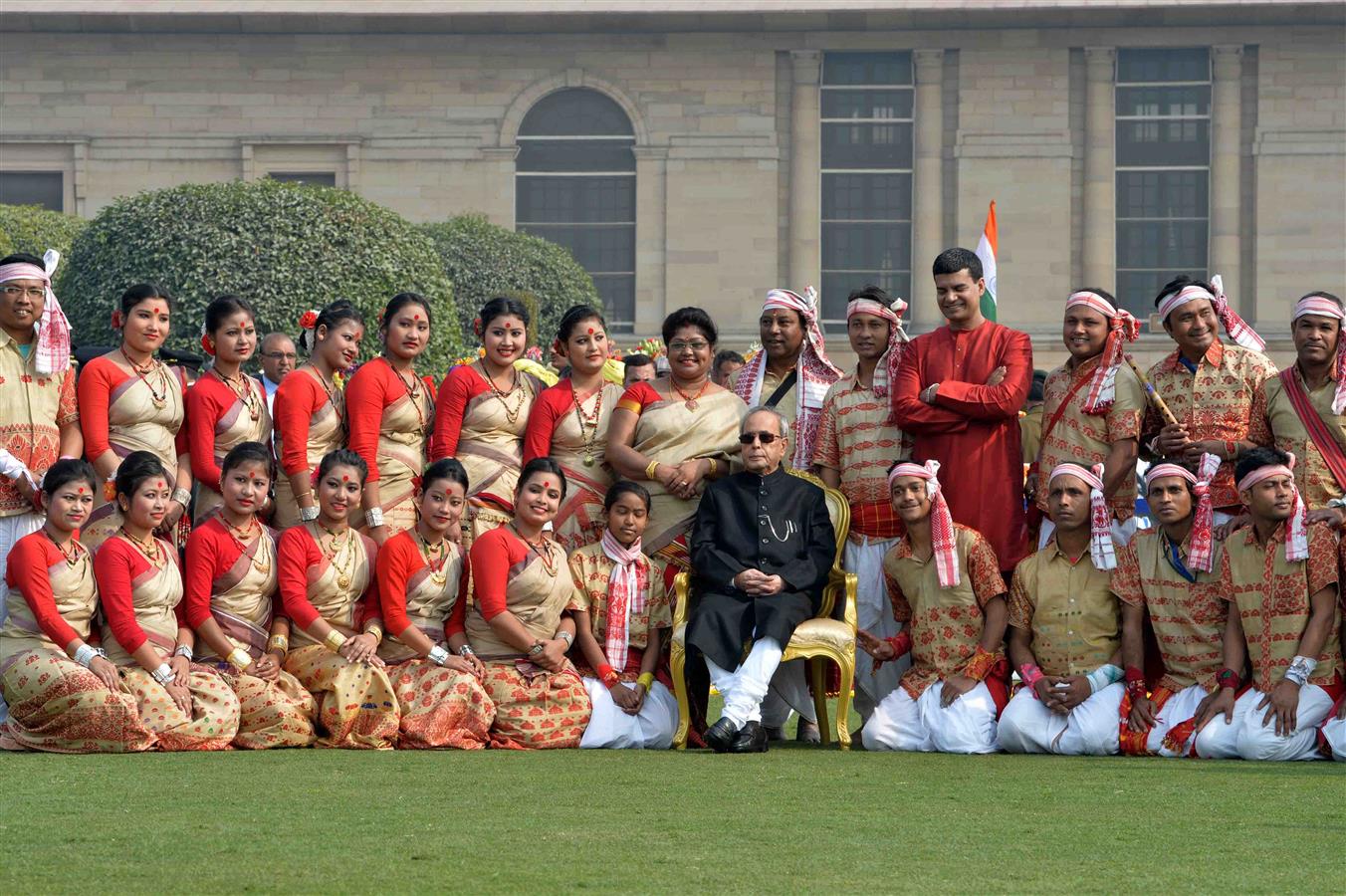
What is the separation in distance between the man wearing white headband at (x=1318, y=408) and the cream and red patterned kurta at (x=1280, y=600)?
0.26 m

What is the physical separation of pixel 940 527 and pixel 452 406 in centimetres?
190

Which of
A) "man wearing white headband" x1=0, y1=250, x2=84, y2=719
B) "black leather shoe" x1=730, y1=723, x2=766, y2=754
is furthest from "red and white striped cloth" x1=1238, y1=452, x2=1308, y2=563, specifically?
"man wearing white headband" x1=0, y1=250, x2=84, y2=719

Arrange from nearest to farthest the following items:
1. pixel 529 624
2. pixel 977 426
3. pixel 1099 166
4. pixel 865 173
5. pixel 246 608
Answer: pixel 246 608, pixel 529 624, pixel 977 426, pixel 1099 166, pixel 865 173

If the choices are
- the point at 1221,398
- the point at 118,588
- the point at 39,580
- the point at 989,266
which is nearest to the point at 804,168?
the point at 989,266

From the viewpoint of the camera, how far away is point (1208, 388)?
7.30 m

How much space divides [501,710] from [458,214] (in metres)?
24.1

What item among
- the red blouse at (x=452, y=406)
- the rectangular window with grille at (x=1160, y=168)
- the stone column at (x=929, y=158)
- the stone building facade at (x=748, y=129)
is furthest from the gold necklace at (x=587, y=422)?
the rectangular window with grille at (x=1160, y=168)

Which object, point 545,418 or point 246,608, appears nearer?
point 246,608

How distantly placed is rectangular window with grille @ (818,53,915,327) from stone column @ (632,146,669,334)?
2.50 m

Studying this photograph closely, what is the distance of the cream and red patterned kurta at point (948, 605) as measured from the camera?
7320 millimetres

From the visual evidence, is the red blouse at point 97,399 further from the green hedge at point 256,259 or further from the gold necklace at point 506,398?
the green hedge at point 256,259

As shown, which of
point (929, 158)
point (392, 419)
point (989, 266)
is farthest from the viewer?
point (929, 158)

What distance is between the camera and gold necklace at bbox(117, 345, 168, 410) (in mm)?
7305

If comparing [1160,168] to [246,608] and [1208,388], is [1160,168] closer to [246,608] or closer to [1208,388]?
[1208,388]
